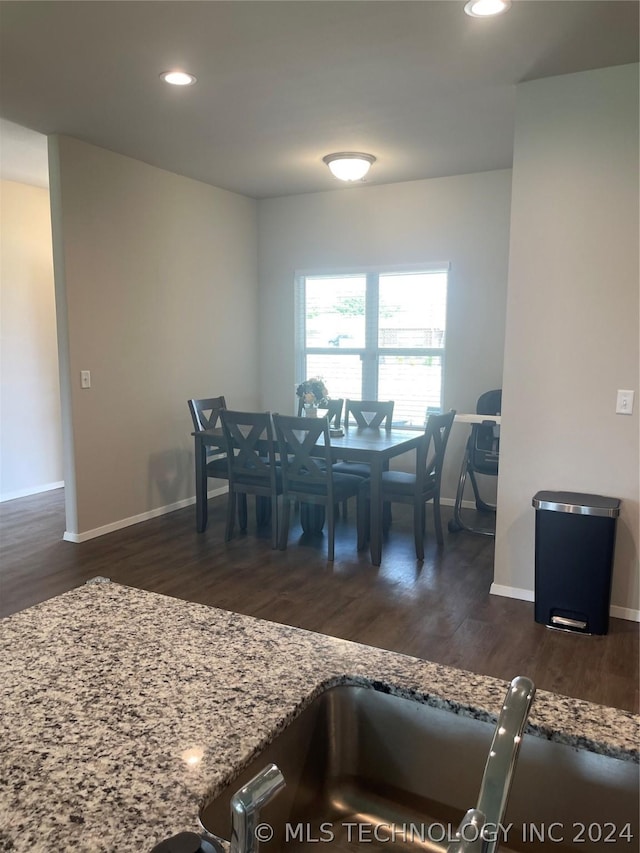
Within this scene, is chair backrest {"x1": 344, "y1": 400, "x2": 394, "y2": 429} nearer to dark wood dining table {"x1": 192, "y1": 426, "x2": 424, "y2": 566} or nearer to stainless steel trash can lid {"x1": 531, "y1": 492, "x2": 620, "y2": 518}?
dark wood dining table {"x1": 192, "y1": 426, "x2": 424, "y2": 566}

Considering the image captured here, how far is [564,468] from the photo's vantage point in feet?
10.9

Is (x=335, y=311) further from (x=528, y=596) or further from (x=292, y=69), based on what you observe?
(x=528, y=596)

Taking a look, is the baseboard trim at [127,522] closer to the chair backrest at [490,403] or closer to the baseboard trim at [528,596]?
the chair backrest at [490,403]

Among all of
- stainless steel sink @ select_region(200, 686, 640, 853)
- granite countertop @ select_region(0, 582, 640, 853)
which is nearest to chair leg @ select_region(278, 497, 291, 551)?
granite countertop @ select_region(0, 582, 640, 853)

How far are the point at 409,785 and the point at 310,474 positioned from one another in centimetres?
307

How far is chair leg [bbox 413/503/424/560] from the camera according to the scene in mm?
4020

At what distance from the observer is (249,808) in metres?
0.67

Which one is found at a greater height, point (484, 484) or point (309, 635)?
point (309, 635)

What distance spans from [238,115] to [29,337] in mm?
3118

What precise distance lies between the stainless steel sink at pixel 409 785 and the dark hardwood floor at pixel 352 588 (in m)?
1.76

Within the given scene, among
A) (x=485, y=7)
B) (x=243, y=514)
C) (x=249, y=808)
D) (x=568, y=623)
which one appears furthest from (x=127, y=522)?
(x=249, y=808)

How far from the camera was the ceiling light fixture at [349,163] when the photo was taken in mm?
4548

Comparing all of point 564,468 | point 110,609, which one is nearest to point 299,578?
point 564,468

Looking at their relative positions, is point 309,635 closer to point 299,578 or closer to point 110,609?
point 110,609
